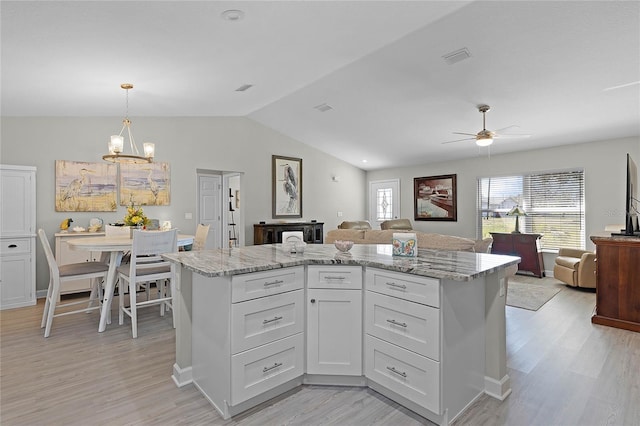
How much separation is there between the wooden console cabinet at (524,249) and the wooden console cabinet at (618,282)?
2467mm

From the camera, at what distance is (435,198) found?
785 cm

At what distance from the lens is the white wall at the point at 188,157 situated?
470 centimetres

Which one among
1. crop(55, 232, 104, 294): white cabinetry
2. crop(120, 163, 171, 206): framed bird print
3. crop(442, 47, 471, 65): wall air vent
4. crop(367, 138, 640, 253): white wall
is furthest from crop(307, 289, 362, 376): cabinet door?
crop(367, 138, 640, 253): white wall

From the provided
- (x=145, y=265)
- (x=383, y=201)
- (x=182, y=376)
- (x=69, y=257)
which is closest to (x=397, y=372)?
(x=182, y=376)

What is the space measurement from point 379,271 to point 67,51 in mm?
3260

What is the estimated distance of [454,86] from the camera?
14.1 feet

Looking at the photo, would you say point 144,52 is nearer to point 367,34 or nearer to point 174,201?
point 367,34

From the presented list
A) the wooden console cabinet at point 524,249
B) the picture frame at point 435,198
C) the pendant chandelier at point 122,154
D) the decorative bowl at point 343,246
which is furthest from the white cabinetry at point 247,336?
the picture frame at point 435,198

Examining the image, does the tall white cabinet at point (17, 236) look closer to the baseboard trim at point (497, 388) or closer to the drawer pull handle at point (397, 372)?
the drawer pull handle at point (397, 372)

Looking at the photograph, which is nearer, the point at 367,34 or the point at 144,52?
the point at 144,52

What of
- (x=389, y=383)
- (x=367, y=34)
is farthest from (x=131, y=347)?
(x=367, y=34)

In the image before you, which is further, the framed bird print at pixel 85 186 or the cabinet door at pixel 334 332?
the framed bird print at pixel 85 186

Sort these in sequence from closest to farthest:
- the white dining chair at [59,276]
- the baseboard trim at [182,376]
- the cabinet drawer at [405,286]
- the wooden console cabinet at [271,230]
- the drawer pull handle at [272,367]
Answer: the cabinet drawer at [405,286]
the drawer pull handle at [272,367]
the baseboard trim at [182,376]
the white dining chair at [59,276]
the wooden console cabinet at [271,230]

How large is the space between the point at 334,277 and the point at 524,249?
5.29m
